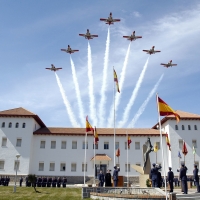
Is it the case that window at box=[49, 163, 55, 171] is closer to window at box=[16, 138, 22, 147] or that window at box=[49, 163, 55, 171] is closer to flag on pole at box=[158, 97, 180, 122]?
window at box=[16, 138, 22, 147]

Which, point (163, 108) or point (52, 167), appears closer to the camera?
point (163, 108)

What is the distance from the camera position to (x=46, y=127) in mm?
Result: 50344

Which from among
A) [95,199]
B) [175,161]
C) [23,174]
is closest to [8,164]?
[23,174]

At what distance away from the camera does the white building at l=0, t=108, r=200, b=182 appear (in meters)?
44.5

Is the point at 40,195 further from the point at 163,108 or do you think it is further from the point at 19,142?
the point at 19,142

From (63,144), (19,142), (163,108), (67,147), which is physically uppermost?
(19,142)

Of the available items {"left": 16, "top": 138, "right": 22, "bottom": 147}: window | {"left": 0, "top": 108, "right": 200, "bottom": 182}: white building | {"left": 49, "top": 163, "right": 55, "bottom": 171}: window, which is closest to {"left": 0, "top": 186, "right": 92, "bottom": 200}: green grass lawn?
{"left": 0, "top": 108, "right": 200, "bottom": 182}: white building

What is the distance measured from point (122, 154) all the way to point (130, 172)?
136 inches

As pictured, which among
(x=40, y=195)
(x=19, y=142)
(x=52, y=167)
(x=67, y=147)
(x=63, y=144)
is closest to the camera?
(x=40, y=195)

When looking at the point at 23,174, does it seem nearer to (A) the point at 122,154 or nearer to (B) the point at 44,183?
Result: (B) the point at 44,183

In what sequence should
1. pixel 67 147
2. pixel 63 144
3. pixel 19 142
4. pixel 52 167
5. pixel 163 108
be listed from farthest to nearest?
pixel 63 144, pixel 67 147, pixel 52 167, pixel 19 142, pixel 163 108

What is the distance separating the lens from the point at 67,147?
1839 inches

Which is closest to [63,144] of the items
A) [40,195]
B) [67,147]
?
[67,147]

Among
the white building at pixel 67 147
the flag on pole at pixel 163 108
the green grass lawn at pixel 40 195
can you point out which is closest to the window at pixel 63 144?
the white building at pixel 67 147
